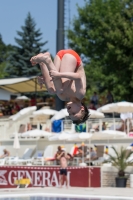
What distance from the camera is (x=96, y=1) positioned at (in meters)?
28.1

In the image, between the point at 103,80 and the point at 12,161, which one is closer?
the point at 12,161

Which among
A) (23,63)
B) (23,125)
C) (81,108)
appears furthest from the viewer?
(23,63)

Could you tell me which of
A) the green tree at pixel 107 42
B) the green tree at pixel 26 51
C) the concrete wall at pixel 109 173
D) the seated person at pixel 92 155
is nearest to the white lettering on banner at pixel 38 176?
the concrete wall at pixel 109 173

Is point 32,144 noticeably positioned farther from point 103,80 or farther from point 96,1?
point 96,1

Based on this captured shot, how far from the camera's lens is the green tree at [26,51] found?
48.7 meters

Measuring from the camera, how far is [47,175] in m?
18.2

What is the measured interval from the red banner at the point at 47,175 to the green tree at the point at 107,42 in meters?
8.38

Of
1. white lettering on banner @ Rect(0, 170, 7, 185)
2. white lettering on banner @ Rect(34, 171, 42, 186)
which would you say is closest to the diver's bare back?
white lettering on banner @ Rect(34, 171, 42, 186)

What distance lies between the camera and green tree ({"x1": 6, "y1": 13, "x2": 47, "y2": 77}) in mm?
48688

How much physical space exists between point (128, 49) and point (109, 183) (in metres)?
9.93

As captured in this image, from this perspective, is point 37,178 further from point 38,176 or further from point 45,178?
point 45,178

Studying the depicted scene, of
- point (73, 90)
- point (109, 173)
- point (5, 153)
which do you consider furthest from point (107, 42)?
point (73, 90)

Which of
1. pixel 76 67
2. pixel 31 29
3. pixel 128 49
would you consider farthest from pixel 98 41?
pixel 31 29

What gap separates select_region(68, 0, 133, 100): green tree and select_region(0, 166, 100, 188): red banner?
8380 mm
